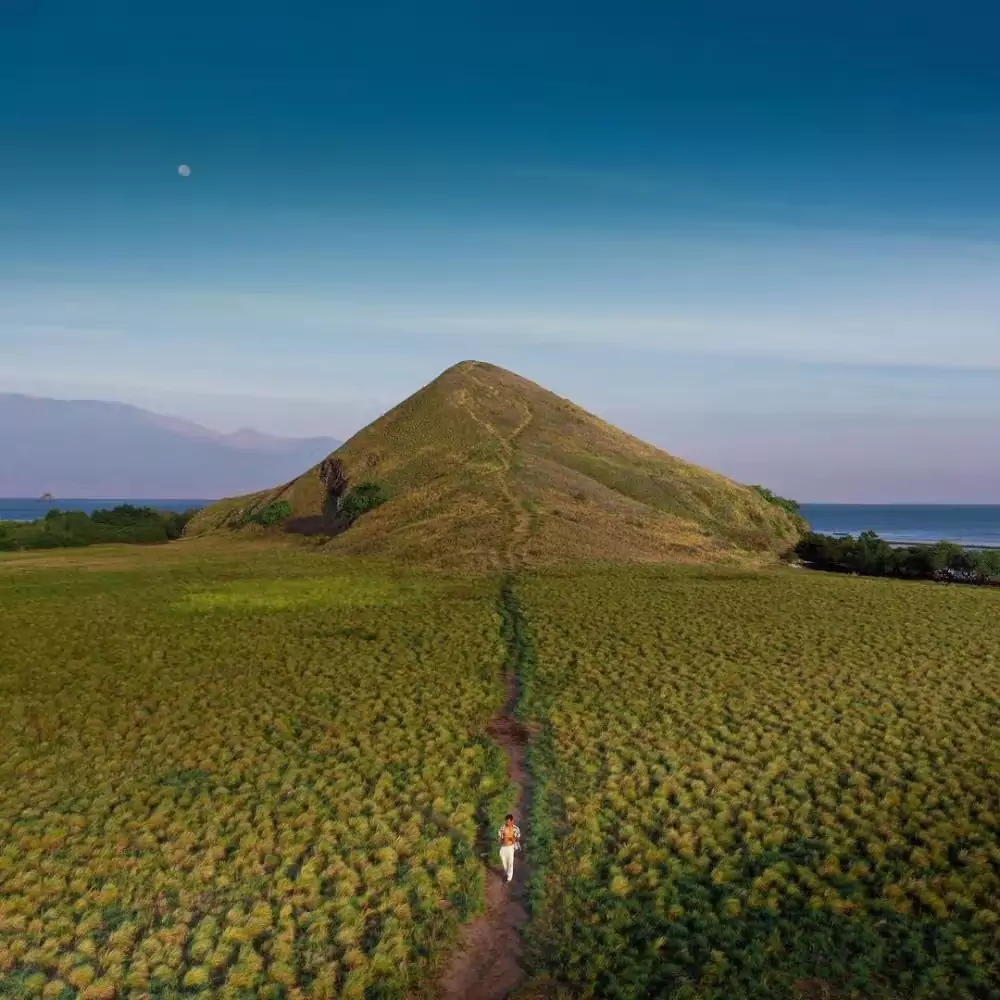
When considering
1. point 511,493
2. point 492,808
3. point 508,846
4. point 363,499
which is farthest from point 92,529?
point 508,846

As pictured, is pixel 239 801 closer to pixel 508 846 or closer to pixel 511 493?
pixel 508 846

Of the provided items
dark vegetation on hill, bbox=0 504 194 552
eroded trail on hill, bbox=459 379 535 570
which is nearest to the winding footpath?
eroded trail on hill, bbox=459 379 535 570

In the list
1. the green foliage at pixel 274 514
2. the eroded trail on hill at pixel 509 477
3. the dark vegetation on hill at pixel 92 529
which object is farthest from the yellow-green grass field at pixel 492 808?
the dark vegetation on hill at pixel 92 529

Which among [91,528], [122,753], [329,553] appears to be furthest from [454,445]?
[122,753]

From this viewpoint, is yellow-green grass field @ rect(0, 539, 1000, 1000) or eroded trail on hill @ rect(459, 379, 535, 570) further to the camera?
eroded trail on hill @ rect(459, 379, 535, 570)

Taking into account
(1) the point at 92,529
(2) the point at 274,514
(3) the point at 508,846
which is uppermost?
(2) the point at 274,514

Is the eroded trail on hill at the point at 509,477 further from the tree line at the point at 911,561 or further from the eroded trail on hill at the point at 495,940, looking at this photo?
the eroded trail on hill at the point at 495,940

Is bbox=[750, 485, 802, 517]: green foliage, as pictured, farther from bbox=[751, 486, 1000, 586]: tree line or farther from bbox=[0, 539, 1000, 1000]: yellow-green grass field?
bbox=[0, 539, 1000, 1000]: yellow-green grass field
